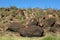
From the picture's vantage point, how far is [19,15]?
22.1m

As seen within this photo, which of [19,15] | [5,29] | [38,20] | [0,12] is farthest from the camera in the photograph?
[0,12]

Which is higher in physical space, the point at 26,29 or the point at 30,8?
the point at 30,8

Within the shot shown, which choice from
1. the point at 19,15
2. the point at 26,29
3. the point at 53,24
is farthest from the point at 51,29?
the point at 19,15

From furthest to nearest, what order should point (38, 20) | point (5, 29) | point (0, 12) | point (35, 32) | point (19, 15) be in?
1. point (0, 12)
2. point (19, 15)
3. point (38, 20)
4. point (5, 29)
5. point (35, 32)

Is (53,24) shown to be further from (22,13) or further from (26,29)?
(22,13)

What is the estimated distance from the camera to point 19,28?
17.0m

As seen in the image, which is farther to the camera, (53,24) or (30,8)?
(30,8)

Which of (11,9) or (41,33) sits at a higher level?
(11,9)

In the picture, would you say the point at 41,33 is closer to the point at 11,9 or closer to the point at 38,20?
the point at 38,20

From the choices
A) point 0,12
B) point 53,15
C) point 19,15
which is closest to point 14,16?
point 19,15

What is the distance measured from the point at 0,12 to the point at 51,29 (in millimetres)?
7887

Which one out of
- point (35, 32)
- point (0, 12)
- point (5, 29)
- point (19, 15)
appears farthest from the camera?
point (0, 12)

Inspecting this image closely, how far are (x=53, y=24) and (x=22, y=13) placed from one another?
4826 millimetres

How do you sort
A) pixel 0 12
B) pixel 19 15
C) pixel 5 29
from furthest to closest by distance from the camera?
pixel 0 12 → pixel 19 15 → pixel 5 29
